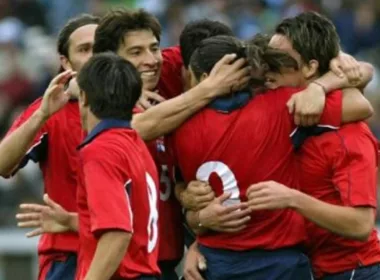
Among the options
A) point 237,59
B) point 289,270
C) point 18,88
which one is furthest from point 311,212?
point 18,88

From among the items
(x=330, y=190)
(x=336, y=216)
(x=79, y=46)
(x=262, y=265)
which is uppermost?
(x=79, y=46)

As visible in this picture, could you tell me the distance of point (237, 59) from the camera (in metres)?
7.94

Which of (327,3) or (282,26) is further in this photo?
(327,3)

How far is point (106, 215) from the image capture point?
7090mm

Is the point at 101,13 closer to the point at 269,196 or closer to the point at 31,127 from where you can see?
the point at 31,127

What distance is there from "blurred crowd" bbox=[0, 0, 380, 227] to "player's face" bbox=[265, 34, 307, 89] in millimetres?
8244

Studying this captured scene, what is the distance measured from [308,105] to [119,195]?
1220mm

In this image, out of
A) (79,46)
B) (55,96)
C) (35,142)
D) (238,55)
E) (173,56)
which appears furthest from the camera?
(173,56)

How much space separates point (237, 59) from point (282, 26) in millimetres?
357

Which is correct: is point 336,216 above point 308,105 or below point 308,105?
below

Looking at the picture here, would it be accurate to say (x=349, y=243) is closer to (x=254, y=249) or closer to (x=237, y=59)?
(x=254, y=249)

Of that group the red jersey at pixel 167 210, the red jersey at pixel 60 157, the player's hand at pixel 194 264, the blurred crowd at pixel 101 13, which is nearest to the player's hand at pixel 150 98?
the red jersey at pixel 167 210

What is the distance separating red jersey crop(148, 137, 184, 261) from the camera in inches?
330

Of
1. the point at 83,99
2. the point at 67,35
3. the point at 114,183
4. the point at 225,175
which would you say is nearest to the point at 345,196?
the point at 225,175
